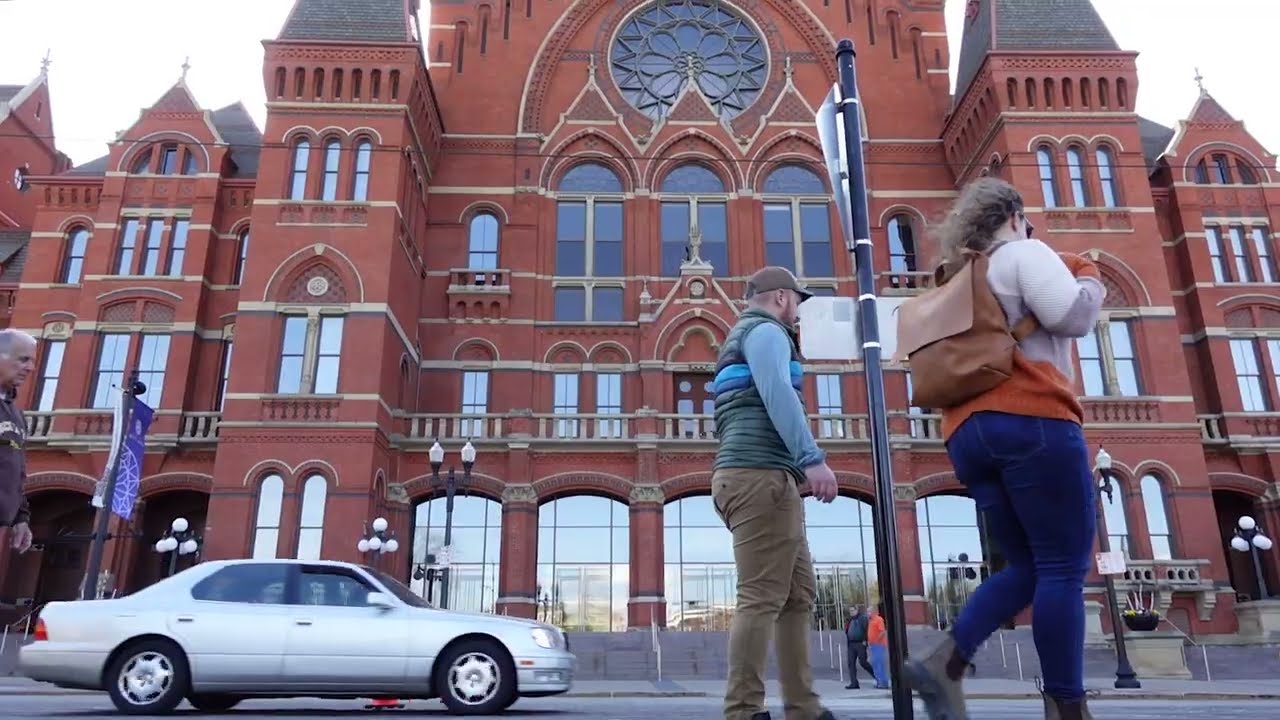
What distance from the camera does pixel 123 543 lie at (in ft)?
85.8

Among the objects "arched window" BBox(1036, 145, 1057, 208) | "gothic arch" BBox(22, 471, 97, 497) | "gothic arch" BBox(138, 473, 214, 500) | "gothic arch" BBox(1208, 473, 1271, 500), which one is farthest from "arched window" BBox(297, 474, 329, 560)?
"gothic arch" BBox(1208, 473, 1271, 500)

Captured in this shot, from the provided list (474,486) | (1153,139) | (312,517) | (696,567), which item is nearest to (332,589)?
(312,517)

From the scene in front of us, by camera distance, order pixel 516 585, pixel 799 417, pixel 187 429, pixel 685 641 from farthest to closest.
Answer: pixel 187 429 < pixel 516 585 < pixel 685 641 < pixel 799 417

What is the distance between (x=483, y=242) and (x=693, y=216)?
7088 mm

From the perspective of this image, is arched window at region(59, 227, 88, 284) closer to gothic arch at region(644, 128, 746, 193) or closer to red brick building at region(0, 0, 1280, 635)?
red brick building at region(0, 0, 1280, 635)

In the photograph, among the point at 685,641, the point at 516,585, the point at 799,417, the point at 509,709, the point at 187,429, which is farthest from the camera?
the point at 187,429

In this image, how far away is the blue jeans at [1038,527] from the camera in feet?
11.0

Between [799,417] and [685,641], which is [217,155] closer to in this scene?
[685,641]

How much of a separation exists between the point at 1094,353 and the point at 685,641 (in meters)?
14.8

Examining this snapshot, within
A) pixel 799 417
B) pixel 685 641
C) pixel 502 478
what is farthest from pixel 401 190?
pixel 799 417

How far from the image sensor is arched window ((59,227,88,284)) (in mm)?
29797

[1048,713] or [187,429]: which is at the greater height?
[187,429]

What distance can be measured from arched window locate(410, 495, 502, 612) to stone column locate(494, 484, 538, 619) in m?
1.02

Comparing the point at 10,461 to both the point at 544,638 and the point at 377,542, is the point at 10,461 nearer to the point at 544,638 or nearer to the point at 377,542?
the point at 544,638
